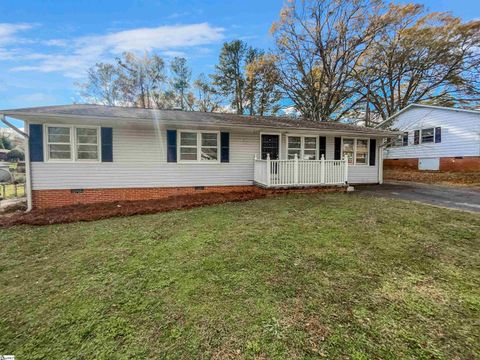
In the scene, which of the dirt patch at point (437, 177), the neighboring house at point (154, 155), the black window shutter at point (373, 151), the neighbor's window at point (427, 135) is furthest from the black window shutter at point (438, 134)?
the neighboring house at point (154, 155)

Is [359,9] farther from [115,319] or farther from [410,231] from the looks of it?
[115,319]

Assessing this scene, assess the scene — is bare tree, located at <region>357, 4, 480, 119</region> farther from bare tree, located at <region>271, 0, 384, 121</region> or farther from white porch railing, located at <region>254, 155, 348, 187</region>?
white porch railing, located at <region>254, 155, 348, 187</region>

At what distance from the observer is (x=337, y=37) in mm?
18703

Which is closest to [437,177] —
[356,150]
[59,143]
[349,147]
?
[356,150]

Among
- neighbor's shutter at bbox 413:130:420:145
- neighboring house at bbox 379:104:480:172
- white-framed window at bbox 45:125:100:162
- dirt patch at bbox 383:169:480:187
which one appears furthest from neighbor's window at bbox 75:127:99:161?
neighbor's shutter at bbox 413:130:420:145

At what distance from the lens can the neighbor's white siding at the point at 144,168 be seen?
7730mm

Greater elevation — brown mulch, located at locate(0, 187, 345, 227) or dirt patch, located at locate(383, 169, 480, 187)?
dirt patch, located at locate(383, 169, 480, 187)

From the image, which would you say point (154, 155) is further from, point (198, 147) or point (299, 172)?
point (299, 172)

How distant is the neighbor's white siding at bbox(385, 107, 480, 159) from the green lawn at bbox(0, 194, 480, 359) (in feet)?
40.3

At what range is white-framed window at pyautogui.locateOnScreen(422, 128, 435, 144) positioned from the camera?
1561 centimetres

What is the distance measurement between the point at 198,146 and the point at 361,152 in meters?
7.76

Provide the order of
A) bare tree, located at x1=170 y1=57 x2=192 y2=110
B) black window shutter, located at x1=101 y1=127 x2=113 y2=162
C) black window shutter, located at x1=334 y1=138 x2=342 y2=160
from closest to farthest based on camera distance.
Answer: black window shutter, located at x1=101 y1=127 x2=113 y2=162 → black window shutter, located at x1=334 y1=138 x2=342 y2=160 → bare tree, located at x1=170 y1=57 x2=192 y2=110

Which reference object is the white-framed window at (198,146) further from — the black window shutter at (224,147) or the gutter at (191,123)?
the gutter at (191,123)

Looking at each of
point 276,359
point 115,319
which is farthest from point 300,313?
point 115,319
